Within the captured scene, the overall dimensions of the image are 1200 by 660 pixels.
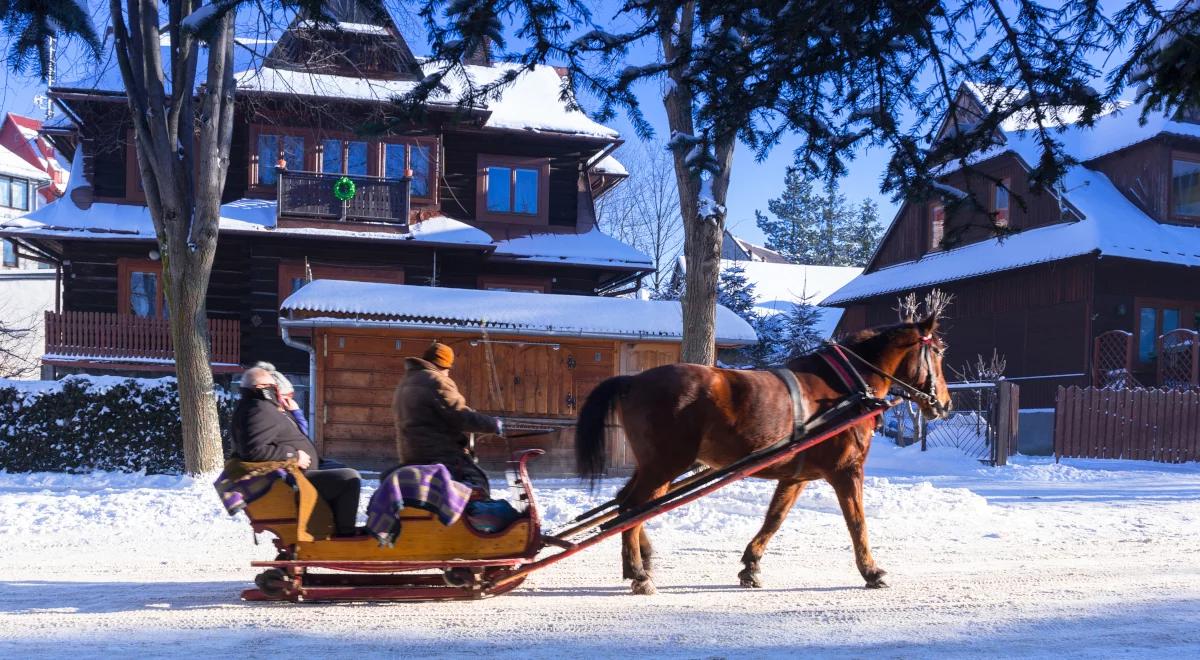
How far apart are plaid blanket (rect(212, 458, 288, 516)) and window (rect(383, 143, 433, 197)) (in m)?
17.4

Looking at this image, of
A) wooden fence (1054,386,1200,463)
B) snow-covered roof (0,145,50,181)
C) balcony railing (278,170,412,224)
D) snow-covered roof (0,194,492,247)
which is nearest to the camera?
wooden fence (1054,386,1200,463)

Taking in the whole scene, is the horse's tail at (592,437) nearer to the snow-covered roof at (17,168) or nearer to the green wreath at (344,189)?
the green wreath at (344,189)

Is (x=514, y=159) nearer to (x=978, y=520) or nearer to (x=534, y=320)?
(x=534, y=320)

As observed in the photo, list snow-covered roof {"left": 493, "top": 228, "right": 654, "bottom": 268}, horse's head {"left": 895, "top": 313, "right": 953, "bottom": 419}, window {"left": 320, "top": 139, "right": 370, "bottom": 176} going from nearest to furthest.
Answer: horse's head {"left": 895, "top": 313, "right": 953, "bottom": 419} → window {"left": 320, "top": 139, "right": 370, "bottom": 176} → snow-covered roof {"left": 493, "top": 228, "right": 654, "bottom": 268}

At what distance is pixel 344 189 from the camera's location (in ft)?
68.4

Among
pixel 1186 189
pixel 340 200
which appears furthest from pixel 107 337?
pixel 1186 189

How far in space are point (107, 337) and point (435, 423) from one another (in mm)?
16895

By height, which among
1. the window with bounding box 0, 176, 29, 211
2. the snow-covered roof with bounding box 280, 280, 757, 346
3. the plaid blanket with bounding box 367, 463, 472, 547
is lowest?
the plaid blanket with bounding box 367, 463, 472, 547

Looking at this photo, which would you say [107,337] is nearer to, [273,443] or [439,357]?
[273,443]

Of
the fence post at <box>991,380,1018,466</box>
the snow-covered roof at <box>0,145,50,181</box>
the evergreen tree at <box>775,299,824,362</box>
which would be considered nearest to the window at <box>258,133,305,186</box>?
the evergreen tree at <box>775,299,824,362</box>

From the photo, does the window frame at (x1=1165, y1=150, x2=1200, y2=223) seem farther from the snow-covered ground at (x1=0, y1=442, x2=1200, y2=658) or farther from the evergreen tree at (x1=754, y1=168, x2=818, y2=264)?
the evergreen tree at (x1=754, y1=168, x2=818, y2=264)

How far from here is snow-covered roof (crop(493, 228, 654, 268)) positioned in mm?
22719

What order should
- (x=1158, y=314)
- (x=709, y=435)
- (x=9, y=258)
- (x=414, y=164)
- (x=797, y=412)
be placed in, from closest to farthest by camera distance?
(x=709, y=435)
(x=797, y=412)
(x=414, y=164)
(x=1158, y=314)
(x=9, y=258)

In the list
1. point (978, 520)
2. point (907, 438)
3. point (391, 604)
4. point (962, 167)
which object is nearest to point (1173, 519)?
point (978, 520)
